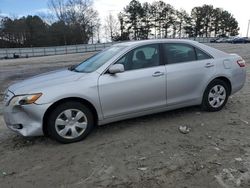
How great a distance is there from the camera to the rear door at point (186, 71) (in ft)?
18.3

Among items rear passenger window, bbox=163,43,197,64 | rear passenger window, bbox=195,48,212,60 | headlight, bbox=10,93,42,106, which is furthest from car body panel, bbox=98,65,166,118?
headlight, bbox=10,93,42,106

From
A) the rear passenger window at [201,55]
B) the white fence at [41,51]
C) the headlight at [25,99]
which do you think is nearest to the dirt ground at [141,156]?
the headlight at [25,99]

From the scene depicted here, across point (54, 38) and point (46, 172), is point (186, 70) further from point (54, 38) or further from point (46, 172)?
point (54, 38)

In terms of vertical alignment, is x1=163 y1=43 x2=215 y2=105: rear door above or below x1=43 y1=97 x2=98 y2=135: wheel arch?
above

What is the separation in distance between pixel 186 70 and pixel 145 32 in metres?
86.4

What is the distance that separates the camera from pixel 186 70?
18.7ft

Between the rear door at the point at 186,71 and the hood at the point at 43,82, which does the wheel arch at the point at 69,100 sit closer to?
the hood at the point at 43,82

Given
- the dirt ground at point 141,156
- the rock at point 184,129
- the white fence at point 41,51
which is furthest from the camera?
the white fence at point 41,51

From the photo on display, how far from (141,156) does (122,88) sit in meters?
1.30

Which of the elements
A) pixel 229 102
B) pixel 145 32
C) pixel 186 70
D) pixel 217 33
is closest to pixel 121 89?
pixel 186 70

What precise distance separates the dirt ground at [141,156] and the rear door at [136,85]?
42 cm

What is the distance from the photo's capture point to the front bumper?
456cm

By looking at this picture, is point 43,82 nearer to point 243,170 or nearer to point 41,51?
point 243,170

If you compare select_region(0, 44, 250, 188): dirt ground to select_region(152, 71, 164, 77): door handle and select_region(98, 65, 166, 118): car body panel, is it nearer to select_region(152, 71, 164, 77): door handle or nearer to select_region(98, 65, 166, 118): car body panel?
select_region(98, 65, 166, 118): car body panel
